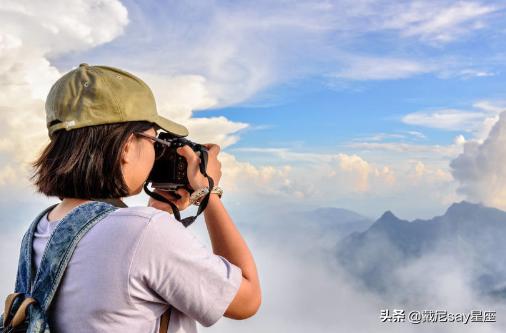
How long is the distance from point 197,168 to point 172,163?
0.12 meters

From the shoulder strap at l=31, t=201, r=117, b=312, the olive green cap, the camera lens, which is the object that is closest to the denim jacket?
the shoulder strap at l=31, t=201, r=117, b=312

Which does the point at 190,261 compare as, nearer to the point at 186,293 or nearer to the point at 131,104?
the point at 186,293

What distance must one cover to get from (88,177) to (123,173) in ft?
0.39

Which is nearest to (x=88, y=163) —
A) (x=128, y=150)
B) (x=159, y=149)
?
(x=128, y=150)

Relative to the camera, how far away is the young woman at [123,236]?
168 centimetres

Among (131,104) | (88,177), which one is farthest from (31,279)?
(131,104)

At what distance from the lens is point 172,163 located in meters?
2.27

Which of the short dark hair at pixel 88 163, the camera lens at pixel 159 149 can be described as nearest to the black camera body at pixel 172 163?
the camera lens at pixel 159 149

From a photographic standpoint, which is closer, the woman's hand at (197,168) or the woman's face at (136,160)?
the woman's face at (136,160)

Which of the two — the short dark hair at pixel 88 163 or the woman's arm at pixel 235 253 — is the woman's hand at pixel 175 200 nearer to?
the woman's arm at pixel 235 253

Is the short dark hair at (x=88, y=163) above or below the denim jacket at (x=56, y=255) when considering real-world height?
above

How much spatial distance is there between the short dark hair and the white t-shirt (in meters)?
0.17

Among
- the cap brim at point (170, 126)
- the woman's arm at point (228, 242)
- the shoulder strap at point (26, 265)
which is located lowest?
the shoulder strap at point (26, 265)

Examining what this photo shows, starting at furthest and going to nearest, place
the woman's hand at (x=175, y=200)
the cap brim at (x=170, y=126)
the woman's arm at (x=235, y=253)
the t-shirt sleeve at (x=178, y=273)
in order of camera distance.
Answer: the woman's hand at (x=175, y=200) < the cap brim at (x=170, y=126) < the woman's arm at (x=235, y=253) < the t-shirt sleeve at (x=178, y=273)
